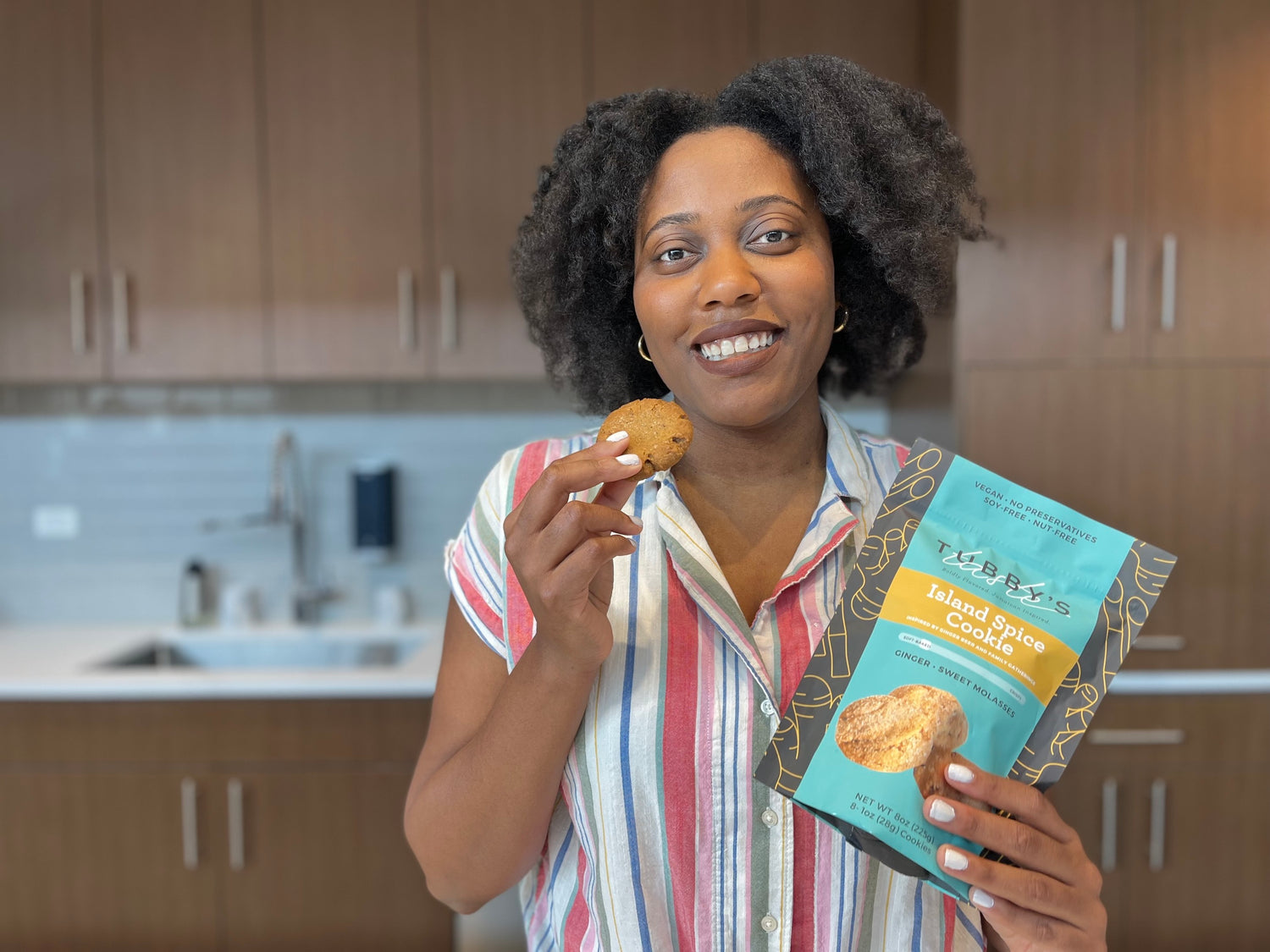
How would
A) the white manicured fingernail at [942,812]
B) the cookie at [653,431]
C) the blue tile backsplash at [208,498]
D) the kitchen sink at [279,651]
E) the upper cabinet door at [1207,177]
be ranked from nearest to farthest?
the white manicured fingernail at [942,812] → the cookie at [653,431] → the upper cabinet door at [1207,177] → the kitchen sink at [279,651] → the blue tile backsplash at [208,498]

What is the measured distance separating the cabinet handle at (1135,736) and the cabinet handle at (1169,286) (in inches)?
35.4

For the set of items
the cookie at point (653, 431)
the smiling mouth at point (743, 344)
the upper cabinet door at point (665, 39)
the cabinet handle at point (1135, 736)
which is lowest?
the cabinet handle at point (1135, 736)

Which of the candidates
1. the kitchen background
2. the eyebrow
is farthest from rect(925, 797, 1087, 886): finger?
the kitchen background

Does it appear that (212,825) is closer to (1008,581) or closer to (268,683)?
(268,683)

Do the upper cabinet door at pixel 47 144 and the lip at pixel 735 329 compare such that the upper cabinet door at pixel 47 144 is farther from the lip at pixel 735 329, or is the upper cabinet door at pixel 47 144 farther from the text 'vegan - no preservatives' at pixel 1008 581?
the text 'vegan - no preservatives' at pixel 1008 581

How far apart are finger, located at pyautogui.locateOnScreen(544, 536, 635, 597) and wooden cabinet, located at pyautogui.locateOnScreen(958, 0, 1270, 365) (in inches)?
64.7

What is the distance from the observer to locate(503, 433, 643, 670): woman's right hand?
710mm

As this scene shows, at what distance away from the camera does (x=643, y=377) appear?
3.63ft

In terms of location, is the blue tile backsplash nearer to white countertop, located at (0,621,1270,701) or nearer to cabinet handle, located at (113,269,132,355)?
cabinet handle, located at (113,269,132,355)

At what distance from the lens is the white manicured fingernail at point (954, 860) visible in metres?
0.64

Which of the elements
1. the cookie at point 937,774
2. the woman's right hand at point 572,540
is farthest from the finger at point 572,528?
the cookie at point 937,774

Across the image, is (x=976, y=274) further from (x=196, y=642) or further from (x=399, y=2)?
(x=196, y=642)

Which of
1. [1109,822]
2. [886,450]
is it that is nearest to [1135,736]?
[1109,822]

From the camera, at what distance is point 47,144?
2.41 meters
